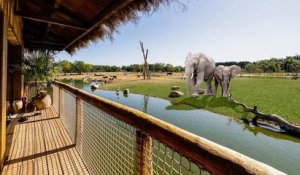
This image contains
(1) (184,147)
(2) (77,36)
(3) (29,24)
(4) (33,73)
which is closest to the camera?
(1) (184,147)

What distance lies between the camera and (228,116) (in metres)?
13.1

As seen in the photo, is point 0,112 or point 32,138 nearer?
point 0,112

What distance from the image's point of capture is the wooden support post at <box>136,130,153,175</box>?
1732mm

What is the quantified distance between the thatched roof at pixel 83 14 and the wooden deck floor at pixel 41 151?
2.56 meters

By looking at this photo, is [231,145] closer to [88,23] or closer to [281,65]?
[88,23]

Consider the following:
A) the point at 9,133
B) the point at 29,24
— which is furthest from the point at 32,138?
the point at 29,24

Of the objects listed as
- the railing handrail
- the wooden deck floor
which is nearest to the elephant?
the wooden deck floor

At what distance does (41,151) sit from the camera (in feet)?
14.7

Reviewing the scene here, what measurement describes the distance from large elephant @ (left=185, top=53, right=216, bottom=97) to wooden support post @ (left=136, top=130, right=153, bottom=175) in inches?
726

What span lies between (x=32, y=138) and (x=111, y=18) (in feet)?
10.1

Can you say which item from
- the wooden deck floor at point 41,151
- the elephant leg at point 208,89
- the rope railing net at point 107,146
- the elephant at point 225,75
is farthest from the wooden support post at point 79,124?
the elephant leg at point 208,89

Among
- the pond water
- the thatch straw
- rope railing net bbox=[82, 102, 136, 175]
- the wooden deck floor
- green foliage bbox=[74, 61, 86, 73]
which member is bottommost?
the pond water

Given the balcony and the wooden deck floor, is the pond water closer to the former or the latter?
the balcony

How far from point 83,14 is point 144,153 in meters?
4.57
